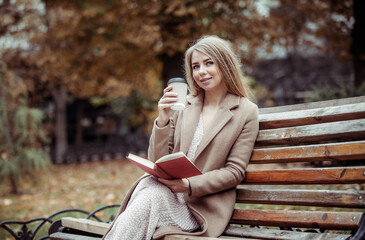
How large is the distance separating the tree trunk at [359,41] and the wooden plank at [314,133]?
4.72 m

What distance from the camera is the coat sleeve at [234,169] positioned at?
2436 millimetres

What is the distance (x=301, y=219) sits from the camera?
2396 millimetres

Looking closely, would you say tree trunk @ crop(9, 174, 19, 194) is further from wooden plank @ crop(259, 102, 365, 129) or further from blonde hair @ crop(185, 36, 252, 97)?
wooden plank @ crop(259, 102, 365, 129)

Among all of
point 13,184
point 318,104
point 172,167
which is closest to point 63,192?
point 13,184

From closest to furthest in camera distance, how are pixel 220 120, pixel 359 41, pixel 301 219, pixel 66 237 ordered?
1. pixel 301 219
2. pixel 220 120
3. pixel 66 237
4. pixel 359 41

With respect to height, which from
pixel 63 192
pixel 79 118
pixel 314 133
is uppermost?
pixel 314 133

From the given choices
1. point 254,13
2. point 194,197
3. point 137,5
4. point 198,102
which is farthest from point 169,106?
point 254,13

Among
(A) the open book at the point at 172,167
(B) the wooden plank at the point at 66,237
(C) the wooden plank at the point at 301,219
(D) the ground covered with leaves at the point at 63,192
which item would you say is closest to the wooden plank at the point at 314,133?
(C) the wooden plank at the point at 301,219

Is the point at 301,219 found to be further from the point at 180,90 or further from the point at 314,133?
the point at 180,90

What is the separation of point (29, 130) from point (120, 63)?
10.7ft

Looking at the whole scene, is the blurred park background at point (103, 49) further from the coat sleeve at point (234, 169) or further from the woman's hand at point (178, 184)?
the woman's hand at point (178, 184)

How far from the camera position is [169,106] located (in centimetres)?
255

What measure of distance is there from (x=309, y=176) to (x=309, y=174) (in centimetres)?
1

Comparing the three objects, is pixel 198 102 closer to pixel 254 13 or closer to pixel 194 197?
pixel 194 197
